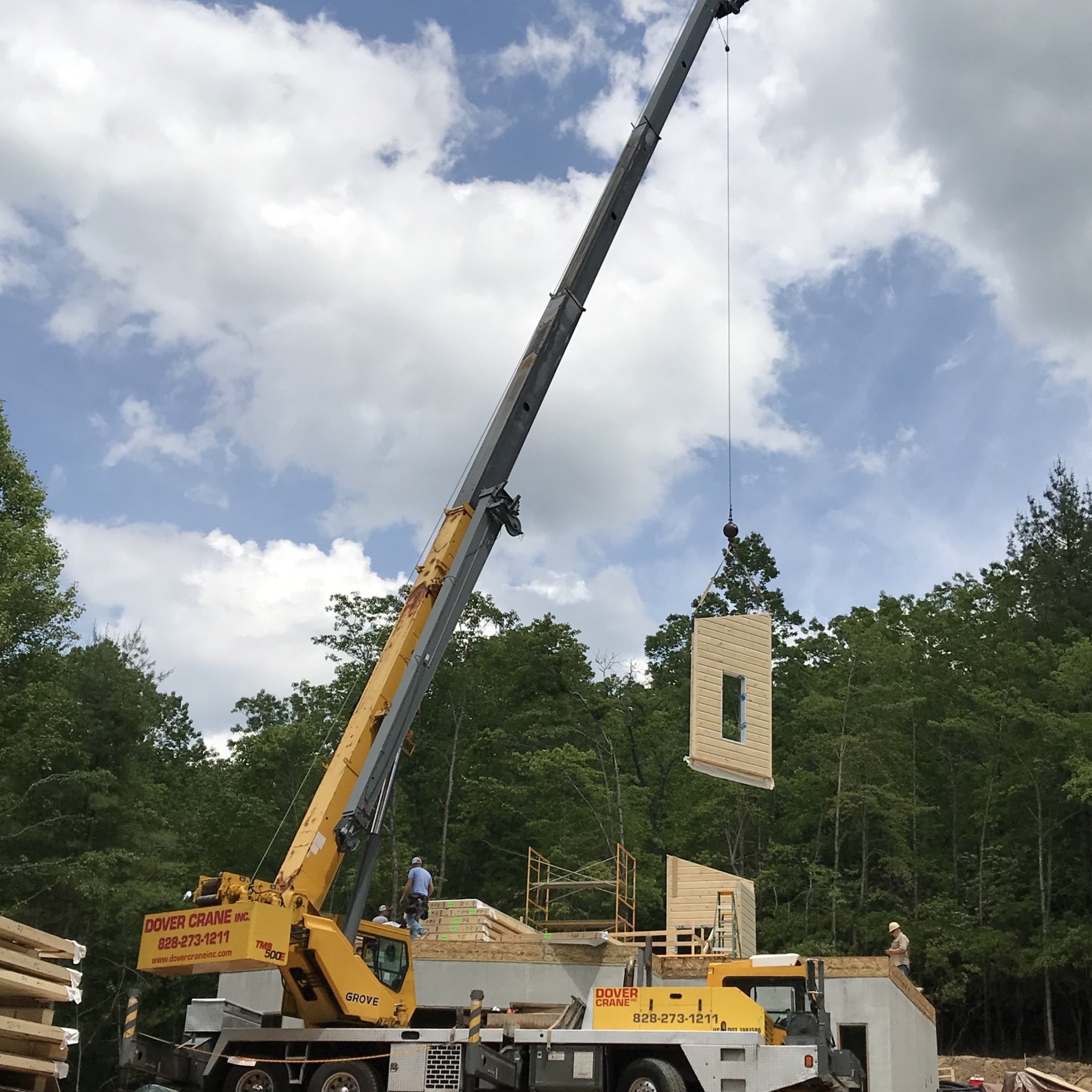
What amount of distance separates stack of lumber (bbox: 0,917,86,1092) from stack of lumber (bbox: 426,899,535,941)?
1409cm

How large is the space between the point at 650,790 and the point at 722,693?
Result: 27233 mm

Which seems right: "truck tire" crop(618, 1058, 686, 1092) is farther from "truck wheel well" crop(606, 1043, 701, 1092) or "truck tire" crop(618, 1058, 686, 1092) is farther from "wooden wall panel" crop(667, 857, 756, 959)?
"wooden wall panel" crop(667, 857, 756, 959)

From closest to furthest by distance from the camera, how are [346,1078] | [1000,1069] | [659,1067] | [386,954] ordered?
[659,1067] < [346,1078] < [386,954] < [1000,1069]

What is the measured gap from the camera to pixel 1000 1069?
29297 mm

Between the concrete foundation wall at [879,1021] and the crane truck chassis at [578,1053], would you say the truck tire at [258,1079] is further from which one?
the concrete foundation wall at [879,1021]

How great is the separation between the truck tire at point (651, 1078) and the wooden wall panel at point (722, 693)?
24.4 ft

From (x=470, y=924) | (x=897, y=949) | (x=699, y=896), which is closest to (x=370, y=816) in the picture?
(x=470, y=924)

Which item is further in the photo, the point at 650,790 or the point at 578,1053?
the point at 650,790

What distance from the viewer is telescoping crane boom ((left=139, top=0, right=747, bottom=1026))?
13320 mm

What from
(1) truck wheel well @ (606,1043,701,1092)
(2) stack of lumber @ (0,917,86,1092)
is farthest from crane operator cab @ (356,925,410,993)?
(2) stack of lumber @ (0,917,86,1092)

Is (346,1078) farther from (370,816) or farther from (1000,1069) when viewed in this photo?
(1000,1069)

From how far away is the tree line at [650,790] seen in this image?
119 ft

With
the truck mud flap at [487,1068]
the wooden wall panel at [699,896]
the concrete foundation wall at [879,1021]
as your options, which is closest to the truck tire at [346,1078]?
the truck mud flap at [487,1068]

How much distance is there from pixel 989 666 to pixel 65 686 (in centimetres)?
3315
